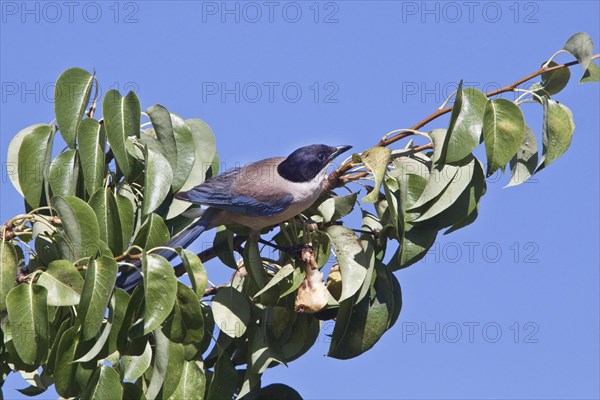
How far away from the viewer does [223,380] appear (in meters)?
4.25

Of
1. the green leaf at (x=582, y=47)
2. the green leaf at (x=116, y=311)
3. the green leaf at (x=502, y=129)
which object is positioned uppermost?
the green leaf at (x=582, y=47)

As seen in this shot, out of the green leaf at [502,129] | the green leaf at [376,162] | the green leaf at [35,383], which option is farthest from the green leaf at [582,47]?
the green leaf at [35,383]

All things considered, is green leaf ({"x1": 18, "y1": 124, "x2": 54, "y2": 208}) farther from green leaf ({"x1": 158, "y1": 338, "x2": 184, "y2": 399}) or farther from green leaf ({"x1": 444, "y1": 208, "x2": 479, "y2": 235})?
green leaf ({"x1": 444, "y1": 208, "x2": 479, "y2": 235})

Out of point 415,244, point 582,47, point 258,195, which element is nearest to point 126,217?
point 258,195

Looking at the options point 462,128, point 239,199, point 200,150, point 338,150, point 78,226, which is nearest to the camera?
point 78,226

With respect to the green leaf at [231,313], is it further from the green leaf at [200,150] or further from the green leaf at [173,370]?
the green leaf at [200,150]

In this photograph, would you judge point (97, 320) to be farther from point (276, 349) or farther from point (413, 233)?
point (413, 233)

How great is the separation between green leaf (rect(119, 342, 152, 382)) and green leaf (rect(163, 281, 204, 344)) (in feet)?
1.16

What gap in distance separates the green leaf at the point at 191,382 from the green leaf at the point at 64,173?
0.87 metres

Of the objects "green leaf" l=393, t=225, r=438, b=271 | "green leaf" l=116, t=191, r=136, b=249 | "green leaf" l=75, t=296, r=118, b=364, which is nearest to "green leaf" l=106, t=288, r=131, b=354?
"green leaf" l=75, t=296, r=118, b=364

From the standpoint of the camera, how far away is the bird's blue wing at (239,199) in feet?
15.9

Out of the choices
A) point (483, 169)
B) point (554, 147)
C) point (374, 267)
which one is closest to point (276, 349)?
point (374, 267)

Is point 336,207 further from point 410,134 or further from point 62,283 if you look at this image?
point 62,283

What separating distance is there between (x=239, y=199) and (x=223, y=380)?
3.50 ft
